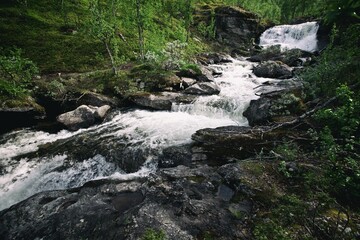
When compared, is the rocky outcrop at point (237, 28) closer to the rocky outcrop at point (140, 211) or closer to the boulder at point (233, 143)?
the boulder at point (233, 143)

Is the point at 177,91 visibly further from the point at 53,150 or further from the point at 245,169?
the point at 245,169

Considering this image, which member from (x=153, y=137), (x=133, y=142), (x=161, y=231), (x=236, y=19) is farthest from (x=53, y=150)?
(x=236, y=19)

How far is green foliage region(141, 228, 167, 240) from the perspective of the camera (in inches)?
225

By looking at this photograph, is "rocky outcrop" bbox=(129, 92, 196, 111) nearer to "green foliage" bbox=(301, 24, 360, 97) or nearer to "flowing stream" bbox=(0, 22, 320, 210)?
"flowing stream" bbox=(0, 22, 320, 210)

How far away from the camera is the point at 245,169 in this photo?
8281 millimetres

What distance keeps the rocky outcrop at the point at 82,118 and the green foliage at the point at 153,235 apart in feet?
50.4

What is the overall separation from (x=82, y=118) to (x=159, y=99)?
694cm

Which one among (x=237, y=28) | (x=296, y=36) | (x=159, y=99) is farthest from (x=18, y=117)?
(x=237, y=28)

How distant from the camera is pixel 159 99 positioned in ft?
71.4

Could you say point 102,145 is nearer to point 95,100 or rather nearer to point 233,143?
point 233,143

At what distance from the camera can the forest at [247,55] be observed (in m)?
5.76

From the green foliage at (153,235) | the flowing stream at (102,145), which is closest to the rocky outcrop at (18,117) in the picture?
the flowing stream at (102,145)

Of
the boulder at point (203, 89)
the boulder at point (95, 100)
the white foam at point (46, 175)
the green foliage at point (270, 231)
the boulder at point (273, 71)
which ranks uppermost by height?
the boulder at point (273, 71)

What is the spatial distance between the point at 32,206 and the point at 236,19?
7600cm
